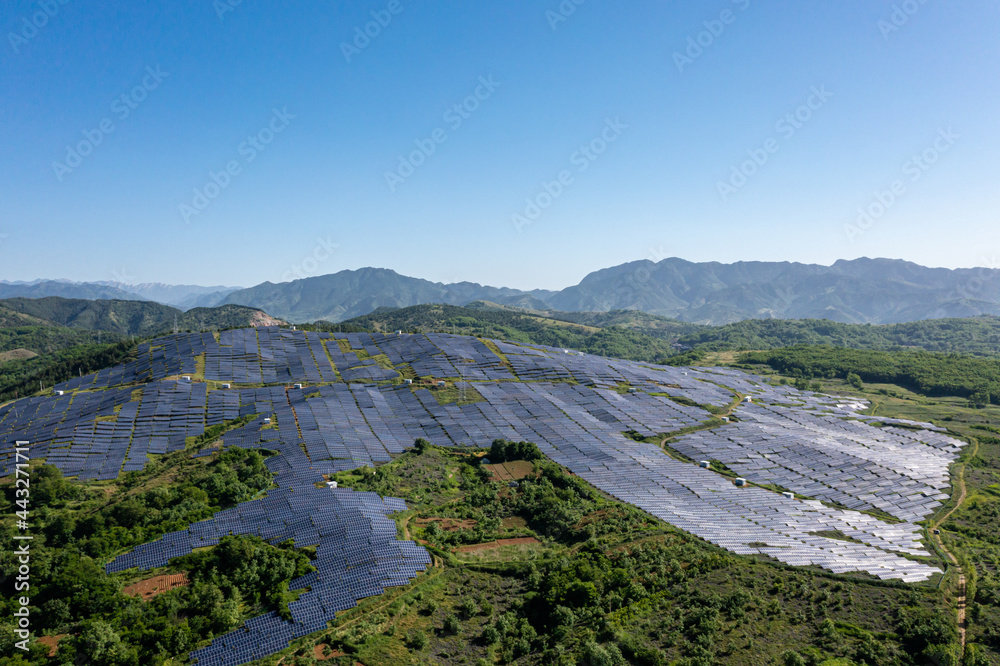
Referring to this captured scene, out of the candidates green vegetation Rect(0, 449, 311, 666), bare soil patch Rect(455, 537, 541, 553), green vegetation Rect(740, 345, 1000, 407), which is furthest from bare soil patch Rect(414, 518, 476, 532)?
green vegetation Rect(740, 345, 1000, 407)

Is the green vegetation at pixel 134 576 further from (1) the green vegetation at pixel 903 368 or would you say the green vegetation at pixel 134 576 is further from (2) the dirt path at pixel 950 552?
(1) the green vegetation at pixel 903 368

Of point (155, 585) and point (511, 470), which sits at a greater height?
point (511, 470)

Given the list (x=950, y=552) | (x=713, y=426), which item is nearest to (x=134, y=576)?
(x=950, y=552)

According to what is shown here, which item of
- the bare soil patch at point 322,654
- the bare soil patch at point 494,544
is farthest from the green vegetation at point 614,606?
the bare soil patch at point 322,654

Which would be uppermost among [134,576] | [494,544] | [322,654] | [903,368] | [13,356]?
[903,368]

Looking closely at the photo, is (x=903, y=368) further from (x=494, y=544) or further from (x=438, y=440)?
(x=494, y=544)

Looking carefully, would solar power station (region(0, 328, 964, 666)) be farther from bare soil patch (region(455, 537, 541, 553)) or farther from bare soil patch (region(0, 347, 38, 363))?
bare soil patch (region(0, 347, 38, 363))

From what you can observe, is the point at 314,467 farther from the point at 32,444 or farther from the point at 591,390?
the point at 591,390

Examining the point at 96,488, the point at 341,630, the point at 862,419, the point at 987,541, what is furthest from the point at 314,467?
the point at 862,419

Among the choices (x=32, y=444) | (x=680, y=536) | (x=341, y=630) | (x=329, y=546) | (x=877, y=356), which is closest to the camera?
(x=341, y=630)
